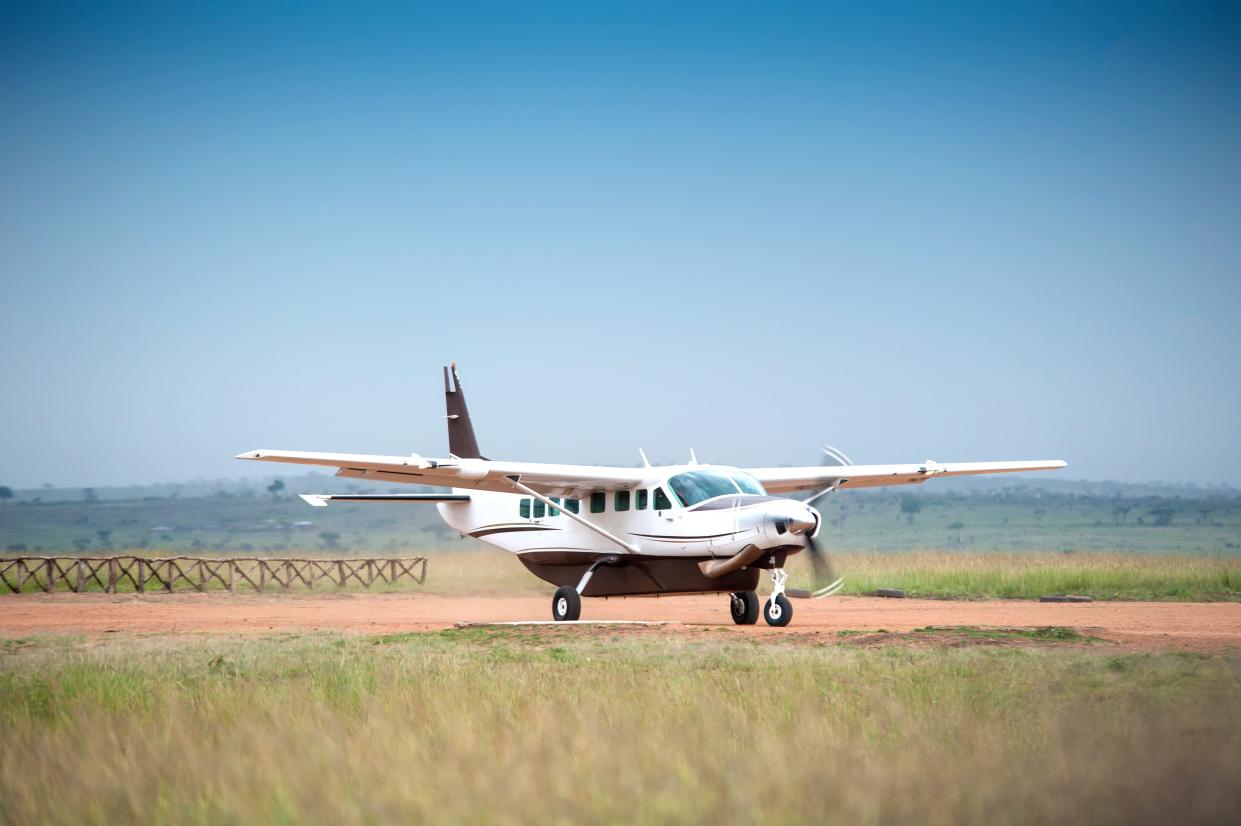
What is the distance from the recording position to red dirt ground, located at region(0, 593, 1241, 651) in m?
22.0

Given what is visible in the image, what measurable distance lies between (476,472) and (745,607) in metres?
5.88

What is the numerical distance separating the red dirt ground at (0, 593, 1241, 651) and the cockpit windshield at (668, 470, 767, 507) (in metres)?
2.46

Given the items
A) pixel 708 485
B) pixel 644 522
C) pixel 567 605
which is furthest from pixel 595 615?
pixel 708 485

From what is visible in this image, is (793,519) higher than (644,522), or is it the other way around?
(793,519)

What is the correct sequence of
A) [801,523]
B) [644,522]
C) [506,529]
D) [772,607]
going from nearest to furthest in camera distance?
[801,523]
[772,607]
[644,522]
[506,529]

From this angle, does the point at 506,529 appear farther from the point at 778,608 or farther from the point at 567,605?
the point at 778,608

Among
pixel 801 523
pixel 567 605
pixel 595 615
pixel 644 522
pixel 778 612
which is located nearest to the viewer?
pixel 801 523

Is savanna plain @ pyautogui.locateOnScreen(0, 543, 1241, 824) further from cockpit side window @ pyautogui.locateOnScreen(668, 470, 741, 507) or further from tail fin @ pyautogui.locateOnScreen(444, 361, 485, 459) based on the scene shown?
tail fin @ pyautogui.locateOnScreen(444, 361, 485, 459)

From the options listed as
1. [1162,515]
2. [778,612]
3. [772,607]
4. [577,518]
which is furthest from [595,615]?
[1162,515]

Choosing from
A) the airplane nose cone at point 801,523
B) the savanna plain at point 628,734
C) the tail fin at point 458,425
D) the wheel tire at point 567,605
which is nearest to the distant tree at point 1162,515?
the tail fin at point 458,425

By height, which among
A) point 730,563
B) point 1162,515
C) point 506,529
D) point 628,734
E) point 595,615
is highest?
point 506,529

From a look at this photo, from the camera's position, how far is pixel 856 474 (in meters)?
28.1

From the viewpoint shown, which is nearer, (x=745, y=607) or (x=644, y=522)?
(x=745, y=607)

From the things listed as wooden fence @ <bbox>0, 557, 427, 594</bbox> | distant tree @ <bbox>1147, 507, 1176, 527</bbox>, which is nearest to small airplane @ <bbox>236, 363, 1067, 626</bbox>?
wooden fence @ <bbox>0, 557, 427, 594</bbox>
